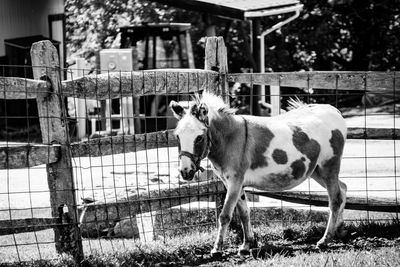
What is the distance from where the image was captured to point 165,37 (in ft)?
71.7

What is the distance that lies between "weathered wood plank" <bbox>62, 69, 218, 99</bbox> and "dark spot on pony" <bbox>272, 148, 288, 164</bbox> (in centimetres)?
115

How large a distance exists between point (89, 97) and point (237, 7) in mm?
11488

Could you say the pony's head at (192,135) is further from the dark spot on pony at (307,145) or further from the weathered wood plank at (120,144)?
the dark spot on pony at (307,145)

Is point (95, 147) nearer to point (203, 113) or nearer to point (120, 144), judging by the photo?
point (120, 144)

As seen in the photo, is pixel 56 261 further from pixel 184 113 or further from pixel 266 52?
pixel 266 52

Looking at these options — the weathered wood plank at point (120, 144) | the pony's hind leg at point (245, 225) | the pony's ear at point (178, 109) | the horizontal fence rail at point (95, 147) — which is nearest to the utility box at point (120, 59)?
the horizontal fence rail at point (95, 147)

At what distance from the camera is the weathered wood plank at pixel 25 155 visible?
6156 millimetres

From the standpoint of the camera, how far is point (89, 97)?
667 cm

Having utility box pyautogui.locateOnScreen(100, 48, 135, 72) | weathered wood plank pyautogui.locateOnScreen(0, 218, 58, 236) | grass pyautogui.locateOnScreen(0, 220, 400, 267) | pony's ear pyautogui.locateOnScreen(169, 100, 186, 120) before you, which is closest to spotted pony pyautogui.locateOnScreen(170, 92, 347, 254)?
pony's ear pyautogui.locateOnScreen(169, 100, 186, 120)

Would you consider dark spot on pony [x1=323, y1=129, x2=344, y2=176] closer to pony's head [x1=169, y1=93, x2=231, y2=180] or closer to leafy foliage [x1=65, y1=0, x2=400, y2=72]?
pony's head [x1=169, y1=93, x2=231, y2=180]

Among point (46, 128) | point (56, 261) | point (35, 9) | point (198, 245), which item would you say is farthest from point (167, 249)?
point (35, 9)

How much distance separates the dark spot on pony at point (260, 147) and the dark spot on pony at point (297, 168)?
0.29 m

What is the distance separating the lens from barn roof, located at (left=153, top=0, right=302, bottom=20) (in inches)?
686

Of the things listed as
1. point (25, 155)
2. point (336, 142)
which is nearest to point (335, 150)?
point (336, 142)
